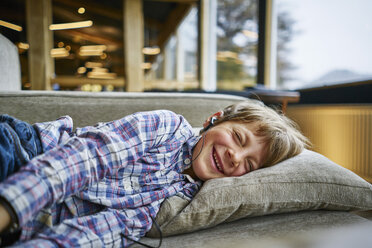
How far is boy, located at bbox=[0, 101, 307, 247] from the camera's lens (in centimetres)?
52

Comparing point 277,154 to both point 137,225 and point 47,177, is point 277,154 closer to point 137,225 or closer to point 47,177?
point 137,225

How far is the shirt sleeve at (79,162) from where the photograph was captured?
48 centimetres

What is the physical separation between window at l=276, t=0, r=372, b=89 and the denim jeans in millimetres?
2223

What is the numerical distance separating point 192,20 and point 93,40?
2.32 meters

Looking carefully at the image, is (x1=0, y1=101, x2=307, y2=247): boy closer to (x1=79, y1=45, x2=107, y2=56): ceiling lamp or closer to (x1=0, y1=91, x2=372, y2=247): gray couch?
(x1=0, y1=91, x2=372, y2=247): gray couch

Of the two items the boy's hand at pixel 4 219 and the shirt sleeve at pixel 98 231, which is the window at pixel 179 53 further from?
the boy's hand at pixel 4 219

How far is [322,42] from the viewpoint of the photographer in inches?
91.2

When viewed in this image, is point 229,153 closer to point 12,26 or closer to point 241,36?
point 12,26

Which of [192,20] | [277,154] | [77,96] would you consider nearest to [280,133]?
[277,154]

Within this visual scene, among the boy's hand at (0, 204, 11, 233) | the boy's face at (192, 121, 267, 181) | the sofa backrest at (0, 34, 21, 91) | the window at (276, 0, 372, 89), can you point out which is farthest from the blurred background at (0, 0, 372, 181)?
the boy's hand at (0, 204, 11, 233)

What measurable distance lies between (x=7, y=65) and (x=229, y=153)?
1136 mm

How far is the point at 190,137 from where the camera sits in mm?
953

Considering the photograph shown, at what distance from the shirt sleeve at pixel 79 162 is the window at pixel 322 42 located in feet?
6.43

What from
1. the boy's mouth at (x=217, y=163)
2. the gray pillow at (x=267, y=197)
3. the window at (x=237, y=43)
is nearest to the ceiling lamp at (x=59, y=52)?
the window at (x=237, y=43)
